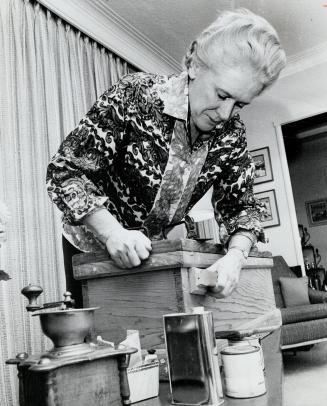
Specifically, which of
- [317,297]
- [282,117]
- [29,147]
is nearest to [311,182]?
[282,117]

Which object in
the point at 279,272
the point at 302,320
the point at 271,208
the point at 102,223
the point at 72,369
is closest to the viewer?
the point at 72,369

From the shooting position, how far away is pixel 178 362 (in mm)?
674

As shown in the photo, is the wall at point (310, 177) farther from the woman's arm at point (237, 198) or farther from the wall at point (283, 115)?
the woman's arm at point (237, 198)

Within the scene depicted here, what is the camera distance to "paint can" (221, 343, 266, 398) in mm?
682

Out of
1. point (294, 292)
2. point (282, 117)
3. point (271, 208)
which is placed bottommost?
point (294, 292)

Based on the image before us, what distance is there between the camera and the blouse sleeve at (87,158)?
993 millimetres

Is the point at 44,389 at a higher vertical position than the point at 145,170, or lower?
lower

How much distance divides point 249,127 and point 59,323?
221 inches

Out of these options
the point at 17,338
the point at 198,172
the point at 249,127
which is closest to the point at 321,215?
the point at 249,127

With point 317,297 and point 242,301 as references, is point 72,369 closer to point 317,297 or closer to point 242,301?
point 242,301

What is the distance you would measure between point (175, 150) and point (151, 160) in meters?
0.09

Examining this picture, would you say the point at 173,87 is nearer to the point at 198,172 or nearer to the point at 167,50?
the point at 198,172

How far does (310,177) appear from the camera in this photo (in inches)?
335

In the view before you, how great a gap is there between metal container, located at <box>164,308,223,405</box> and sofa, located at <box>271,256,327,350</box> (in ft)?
5.33
